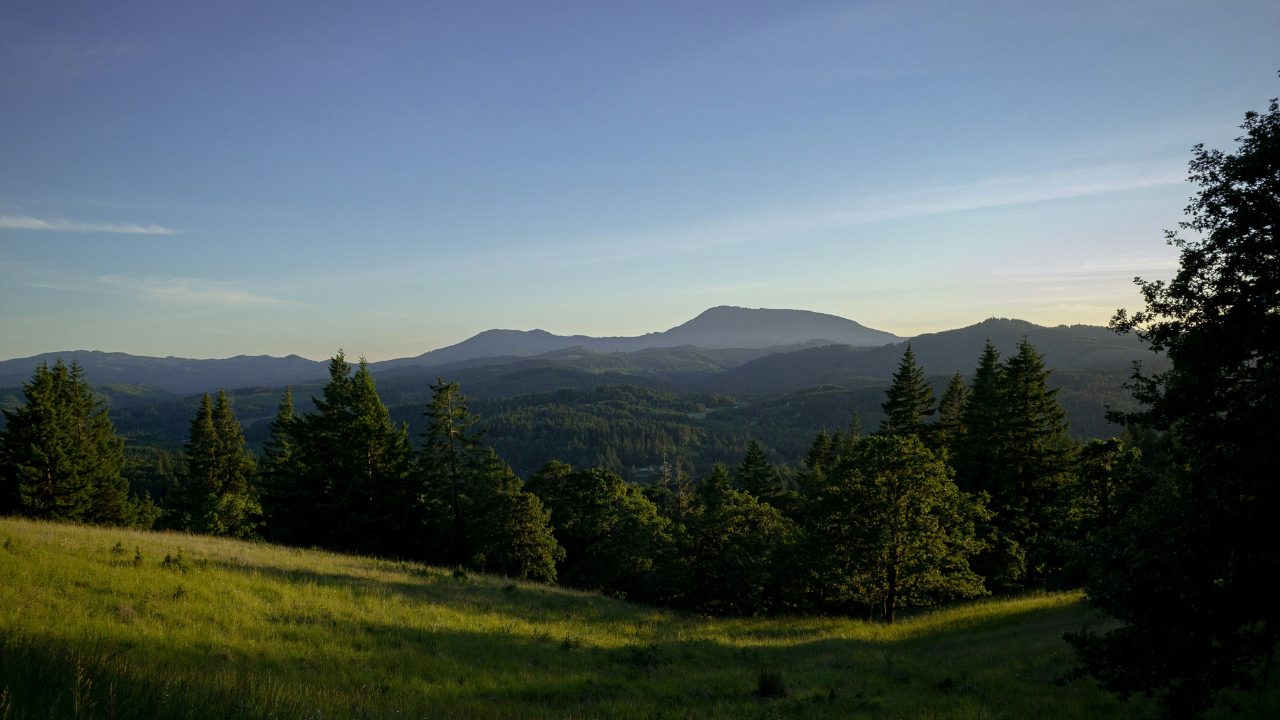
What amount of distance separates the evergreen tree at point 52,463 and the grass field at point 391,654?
30002mm

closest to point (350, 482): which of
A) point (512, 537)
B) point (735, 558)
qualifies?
point (512, 537)

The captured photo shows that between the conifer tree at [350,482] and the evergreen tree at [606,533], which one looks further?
the conifer tree at [350,482]

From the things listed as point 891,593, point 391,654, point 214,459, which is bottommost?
point 891,593

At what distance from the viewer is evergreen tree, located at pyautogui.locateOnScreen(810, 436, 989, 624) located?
1011 inches

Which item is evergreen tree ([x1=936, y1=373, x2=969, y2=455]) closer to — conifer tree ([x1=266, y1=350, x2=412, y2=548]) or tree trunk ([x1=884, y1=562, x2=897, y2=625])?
tree trunk ([x1=884, y1=562, x2=897, y2=625])

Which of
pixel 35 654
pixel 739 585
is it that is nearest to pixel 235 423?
pixel 739 585

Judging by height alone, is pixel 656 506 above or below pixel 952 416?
below

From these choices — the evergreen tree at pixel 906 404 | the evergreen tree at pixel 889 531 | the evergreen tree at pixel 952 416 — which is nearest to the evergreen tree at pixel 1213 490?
the evergreen tree at pixel 889 531

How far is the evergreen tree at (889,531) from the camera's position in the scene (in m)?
25.7

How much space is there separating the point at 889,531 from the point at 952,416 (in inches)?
1040

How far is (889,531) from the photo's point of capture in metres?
25.5

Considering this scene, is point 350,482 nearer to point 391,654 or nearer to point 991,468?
point 391,654

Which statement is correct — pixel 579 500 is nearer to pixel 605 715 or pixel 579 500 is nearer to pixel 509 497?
pixel 509 497

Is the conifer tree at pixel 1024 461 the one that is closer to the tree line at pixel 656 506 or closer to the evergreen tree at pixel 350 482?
the tree line at pixel 656 506
